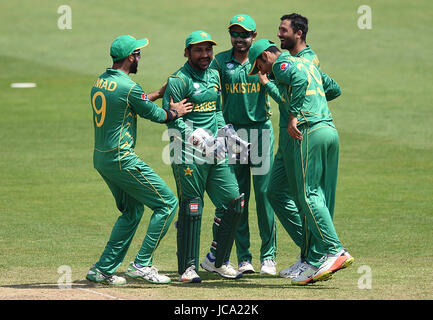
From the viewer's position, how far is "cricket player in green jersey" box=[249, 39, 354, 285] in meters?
8.26

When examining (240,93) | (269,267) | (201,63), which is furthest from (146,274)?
(240,93)

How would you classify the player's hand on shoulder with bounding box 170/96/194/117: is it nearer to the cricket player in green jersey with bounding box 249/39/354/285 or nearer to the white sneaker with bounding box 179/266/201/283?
the cricket player in green jersey with bounding box 249/39/354/285

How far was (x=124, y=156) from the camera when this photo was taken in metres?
8.32

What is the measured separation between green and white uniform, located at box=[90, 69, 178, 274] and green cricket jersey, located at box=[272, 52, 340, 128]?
120cm

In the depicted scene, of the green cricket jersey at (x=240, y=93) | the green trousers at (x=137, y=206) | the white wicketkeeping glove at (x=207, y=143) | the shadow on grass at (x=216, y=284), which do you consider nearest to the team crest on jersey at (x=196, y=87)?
the white wicketkeeping glove at (x=207, y=143)

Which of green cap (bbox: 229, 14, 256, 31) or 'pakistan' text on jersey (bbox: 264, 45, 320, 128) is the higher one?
green cap (bbox: 229, 14, 256, 31)

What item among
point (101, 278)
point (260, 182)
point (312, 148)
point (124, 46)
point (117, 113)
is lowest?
point (101, 278)

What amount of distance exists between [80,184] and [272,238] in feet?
17.8

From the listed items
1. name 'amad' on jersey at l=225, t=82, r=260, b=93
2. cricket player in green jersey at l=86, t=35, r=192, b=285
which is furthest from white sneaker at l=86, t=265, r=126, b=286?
name 'amad' on jersey at l=225, t=82, r=260, b=93

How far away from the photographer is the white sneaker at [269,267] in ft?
30.7

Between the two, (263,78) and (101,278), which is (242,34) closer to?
(263,78)

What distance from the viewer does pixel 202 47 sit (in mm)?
8812

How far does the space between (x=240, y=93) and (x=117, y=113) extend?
1.73 metres
